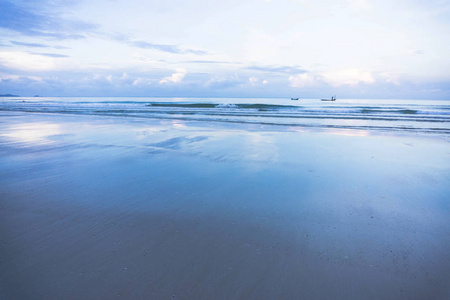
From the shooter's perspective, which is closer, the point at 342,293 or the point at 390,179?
the point at 342,293

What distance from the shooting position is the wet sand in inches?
95.2

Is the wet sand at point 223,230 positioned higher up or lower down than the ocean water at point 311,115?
lower down

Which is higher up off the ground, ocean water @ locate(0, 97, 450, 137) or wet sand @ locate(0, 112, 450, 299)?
ocean water @ locate(0, 97, 450, 137)

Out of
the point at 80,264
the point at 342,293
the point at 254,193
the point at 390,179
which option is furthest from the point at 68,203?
the point at 390,179

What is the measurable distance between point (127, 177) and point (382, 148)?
9372 mm

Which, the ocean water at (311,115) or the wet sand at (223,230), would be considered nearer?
the wet sand at (223,230)

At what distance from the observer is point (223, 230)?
3379mm

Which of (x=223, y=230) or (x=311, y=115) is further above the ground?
(x=311, y=115)

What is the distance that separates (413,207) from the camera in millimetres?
4238

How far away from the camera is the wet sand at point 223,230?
2.42m

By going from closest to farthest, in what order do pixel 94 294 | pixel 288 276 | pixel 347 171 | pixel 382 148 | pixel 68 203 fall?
pixel 94 294 < pixel 288 276 < pixel 68 203 < pixel 347 171 < pixel 382 148

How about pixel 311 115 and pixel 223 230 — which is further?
pixel 311 115

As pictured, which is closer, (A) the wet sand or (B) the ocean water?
(A) the wet sand

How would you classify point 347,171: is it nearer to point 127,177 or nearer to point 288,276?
point 288,276
